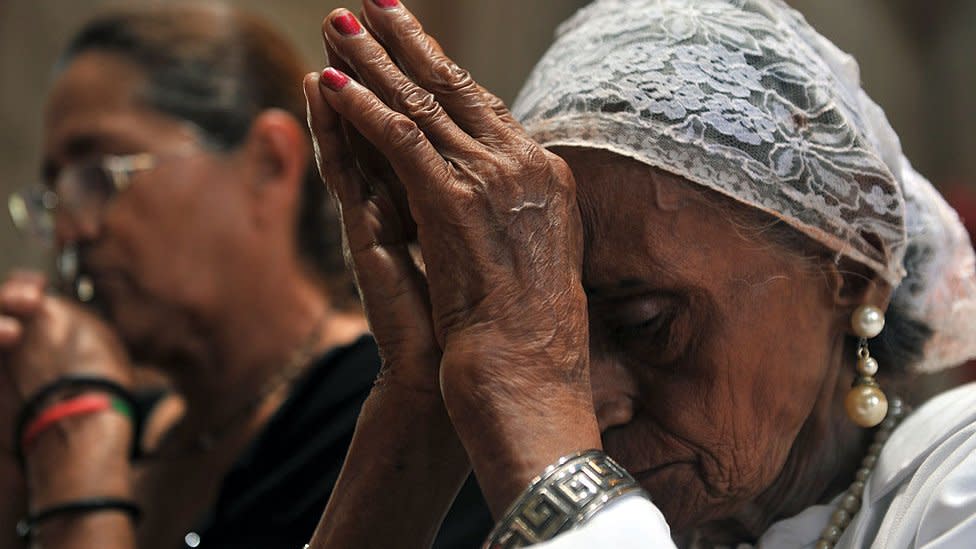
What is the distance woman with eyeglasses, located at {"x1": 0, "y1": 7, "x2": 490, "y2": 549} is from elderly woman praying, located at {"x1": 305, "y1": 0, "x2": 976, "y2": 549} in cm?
102

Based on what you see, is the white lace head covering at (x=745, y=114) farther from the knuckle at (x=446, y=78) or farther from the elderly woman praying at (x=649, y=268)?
the knuckle at (x=446, y=78)

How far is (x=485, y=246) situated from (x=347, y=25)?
1.01ft

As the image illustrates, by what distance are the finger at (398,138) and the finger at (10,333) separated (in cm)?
164

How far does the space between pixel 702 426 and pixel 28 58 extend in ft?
12.1

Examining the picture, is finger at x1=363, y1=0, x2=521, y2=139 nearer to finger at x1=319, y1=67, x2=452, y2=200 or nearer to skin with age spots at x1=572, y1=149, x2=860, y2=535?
finger at x1=319, y1=67, x2=452, y2=200

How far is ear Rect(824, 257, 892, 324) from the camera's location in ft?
5.14

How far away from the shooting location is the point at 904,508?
1454 mm

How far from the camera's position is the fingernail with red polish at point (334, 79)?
1.36 m

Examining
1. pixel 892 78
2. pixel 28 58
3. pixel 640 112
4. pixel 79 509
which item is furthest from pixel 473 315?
pixel 28 58

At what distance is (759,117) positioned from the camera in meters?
1.48

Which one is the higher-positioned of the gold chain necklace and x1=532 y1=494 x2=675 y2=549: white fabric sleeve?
x1=532 y1=494 x2=675 y2=549: white fabric sleeve

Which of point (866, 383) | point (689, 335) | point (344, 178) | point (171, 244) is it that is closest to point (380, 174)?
point (344, 178)

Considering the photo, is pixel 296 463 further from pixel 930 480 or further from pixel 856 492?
pixel 930 480

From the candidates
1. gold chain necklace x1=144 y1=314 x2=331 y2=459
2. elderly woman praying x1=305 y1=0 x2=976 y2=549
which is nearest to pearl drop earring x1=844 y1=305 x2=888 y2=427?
elderly woman praying x1=305 y1=0 x2=976 y2=549
